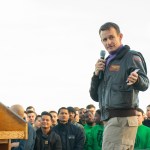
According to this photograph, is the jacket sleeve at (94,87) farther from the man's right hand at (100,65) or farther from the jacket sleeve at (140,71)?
the jacket sleeve at (140,71)

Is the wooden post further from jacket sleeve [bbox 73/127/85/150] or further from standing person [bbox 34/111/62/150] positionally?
jacket sleeve [bbox 73/127/85/150]

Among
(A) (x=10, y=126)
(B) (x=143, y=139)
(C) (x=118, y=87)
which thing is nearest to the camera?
(A) (x=10, y=126)

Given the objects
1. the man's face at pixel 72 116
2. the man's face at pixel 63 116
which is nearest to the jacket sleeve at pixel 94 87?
the man's face at pixel 63 116

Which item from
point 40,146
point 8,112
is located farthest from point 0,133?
point 40,146

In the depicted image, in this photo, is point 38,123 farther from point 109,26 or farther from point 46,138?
point 109,26

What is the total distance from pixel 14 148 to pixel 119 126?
5.07 metres

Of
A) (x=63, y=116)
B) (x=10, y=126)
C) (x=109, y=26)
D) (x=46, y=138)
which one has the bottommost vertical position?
(x=46, y=138)

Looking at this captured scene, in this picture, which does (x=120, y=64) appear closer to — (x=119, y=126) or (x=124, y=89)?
(x=124, y=89)

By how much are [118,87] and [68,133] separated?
7023 millimetres

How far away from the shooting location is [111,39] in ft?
12.9

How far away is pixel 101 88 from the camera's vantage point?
4.04m

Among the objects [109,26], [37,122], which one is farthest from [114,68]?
[37,122]

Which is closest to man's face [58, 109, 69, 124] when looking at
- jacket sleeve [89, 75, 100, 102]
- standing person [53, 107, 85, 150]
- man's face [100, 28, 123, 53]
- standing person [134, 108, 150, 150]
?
standing person [53, 107, 85, 150]

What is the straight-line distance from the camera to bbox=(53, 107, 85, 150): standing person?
1049 cm
